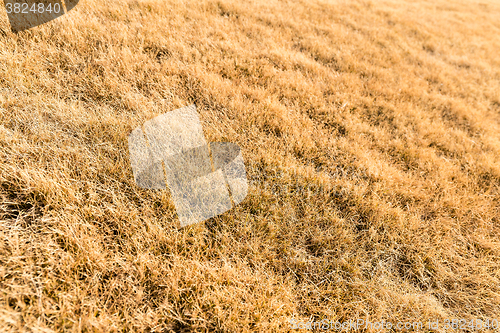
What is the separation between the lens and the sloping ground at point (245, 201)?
1744 mm

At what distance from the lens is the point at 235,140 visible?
302 centimetres

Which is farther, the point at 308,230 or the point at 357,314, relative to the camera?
the point at 308,230

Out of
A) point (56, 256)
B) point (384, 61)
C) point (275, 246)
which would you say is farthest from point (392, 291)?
point (384, 61)

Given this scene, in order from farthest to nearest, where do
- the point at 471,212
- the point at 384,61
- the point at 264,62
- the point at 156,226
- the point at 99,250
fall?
the point at 384,61
the point at 264,62
the point at 471,212
the point at 156,226
the point at 99,250

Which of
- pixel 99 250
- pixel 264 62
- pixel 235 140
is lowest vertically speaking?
pixel 99 250

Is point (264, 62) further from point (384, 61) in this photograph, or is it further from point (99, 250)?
point (99, 250)

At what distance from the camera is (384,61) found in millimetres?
5898

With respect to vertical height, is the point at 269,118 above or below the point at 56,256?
above

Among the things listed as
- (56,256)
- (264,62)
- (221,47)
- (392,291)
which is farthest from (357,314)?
(221,47)

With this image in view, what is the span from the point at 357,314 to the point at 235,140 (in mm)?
2124

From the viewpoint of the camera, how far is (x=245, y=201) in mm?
2484

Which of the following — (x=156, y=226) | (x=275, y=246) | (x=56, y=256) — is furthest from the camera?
(x=275, y=246)

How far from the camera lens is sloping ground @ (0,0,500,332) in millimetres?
1744

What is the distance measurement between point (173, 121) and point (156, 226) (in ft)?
4.75
